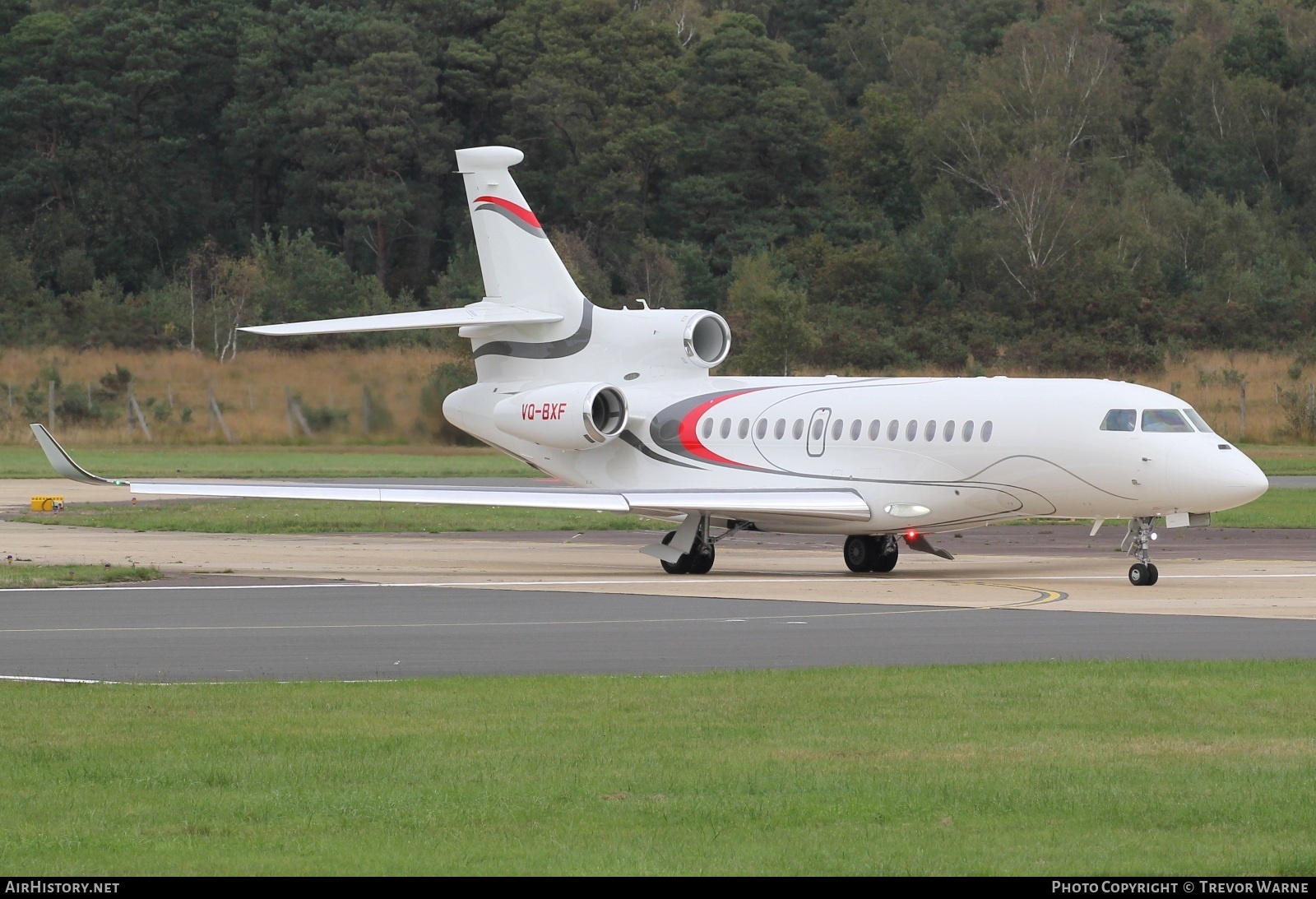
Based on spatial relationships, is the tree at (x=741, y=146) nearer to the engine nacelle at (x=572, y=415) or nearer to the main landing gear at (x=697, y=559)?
the engine nacelle at (x=572, y=415)

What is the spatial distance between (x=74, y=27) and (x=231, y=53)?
22.6ft

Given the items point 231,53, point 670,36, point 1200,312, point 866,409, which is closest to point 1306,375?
point 1200,312

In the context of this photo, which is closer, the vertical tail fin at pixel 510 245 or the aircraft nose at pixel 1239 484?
the aircraft nose at pixel 1239 484

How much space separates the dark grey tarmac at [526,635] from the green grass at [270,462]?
897 inches

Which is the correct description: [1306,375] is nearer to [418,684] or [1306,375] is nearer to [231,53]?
[231,53]

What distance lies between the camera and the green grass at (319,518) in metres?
34.3

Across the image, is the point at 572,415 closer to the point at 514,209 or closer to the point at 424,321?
the point at 424,321

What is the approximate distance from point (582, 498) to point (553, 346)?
5.05 metres

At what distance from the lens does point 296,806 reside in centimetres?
914

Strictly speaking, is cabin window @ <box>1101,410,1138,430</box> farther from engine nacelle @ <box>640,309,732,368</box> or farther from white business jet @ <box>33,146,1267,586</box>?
engine nacelle @ <box>640,309,732,368</box>

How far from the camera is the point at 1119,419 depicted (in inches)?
930

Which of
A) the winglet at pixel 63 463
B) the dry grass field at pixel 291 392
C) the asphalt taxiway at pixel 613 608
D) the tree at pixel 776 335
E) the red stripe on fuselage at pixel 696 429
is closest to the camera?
the asphalt taxiway at pixel 613 608

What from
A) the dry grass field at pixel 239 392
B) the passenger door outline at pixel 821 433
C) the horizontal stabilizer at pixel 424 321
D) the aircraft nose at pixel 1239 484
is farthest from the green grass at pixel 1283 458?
the aircraft nose at pixel 1239 484

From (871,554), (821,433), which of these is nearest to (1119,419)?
(871,554)
